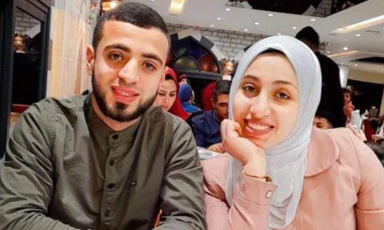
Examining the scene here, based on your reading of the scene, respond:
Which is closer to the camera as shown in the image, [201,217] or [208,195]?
[201,217]

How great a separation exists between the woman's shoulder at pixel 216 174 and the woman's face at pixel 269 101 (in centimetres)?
17

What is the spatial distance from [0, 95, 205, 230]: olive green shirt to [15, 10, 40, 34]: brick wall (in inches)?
52.7

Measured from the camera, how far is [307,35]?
9.65 ft

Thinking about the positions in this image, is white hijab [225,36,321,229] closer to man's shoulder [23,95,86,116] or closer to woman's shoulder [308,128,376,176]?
woman's shoulder [308,128,376,176]

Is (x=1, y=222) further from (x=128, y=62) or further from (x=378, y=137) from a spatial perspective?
(x=378, y=137)

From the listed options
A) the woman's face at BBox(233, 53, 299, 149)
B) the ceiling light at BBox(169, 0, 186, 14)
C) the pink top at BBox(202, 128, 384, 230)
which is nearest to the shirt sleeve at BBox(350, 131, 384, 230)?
the pink top at BBox(202, 128, 384, 230)

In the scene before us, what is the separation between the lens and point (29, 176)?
997mm

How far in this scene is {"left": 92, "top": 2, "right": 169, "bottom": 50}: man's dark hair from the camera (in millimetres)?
1056

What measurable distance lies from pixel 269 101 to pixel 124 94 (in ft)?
1.28

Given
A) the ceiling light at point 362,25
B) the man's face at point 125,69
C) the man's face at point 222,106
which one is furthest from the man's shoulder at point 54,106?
the ceiling light at point 362,25

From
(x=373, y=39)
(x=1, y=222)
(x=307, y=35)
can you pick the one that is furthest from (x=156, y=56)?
(x=373, y=39)

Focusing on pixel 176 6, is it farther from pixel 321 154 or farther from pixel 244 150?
pixel 244 150

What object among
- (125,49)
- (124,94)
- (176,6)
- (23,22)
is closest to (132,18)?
(125,49)

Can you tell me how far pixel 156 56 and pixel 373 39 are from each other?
424 inches
